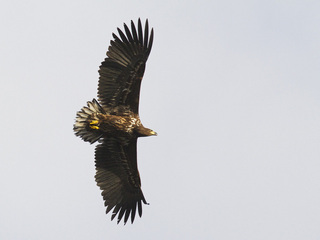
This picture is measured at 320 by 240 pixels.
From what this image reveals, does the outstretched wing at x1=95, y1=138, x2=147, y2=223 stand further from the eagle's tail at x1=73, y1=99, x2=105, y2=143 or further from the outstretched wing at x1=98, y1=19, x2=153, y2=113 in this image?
the outstretched wing at x1=98, y1=19, x2=153, y2=113

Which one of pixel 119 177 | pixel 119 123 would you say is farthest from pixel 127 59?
pixel 119 177

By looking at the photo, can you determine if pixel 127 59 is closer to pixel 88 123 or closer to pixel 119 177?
pixel 88 123

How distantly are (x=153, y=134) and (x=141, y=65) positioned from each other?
174cm

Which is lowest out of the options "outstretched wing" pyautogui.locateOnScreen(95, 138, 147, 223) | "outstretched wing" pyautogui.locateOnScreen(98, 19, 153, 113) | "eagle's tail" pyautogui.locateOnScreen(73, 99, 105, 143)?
"outstretched wing" pyautogui.locateOnScreen(95, 138, 147, 223)

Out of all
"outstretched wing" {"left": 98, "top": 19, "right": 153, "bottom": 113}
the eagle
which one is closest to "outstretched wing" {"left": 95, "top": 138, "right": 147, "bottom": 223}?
the eagle

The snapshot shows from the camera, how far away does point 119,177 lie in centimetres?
1777

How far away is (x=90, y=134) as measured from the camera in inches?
669

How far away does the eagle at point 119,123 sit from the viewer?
54.0 feet

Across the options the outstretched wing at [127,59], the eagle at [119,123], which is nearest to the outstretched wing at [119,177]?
the eagle at [119,123]

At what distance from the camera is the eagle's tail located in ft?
55.0

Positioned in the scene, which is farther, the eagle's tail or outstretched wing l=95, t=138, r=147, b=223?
outstretched wing l=95, t=138, r=147, b=223

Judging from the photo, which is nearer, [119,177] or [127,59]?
[127,59]

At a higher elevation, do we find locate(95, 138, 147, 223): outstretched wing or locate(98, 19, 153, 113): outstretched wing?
locate(98, 19, 153, 113): outstretched wing

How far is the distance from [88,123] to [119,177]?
5.80 feet
